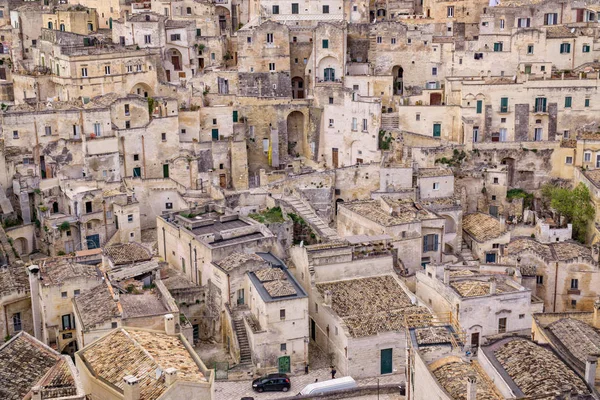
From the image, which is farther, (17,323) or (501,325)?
(17,323)

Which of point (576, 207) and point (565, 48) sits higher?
point (565, 48)

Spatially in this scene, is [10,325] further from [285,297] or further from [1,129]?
[1,129]

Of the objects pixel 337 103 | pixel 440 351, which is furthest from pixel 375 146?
pixel 440 351

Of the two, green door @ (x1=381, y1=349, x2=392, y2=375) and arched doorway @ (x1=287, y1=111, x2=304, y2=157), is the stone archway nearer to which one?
arched doorway @ (x1=287, y1=111, x2=304, y2=157)

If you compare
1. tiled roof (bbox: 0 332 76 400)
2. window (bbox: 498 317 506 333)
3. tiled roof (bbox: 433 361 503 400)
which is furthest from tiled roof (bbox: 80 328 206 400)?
window (bbox: 498 317 506 333)

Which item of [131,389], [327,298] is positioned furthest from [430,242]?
[131,389]

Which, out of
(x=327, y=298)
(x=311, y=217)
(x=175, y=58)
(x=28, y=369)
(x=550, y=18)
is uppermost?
(x=550, y=18)

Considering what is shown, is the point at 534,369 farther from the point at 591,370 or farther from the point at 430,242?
the point at 430,242

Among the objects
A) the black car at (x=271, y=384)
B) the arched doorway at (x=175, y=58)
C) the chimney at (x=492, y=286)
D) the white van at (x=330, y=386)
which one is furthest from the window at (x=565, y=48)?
the black car at (x=271, y=384)
